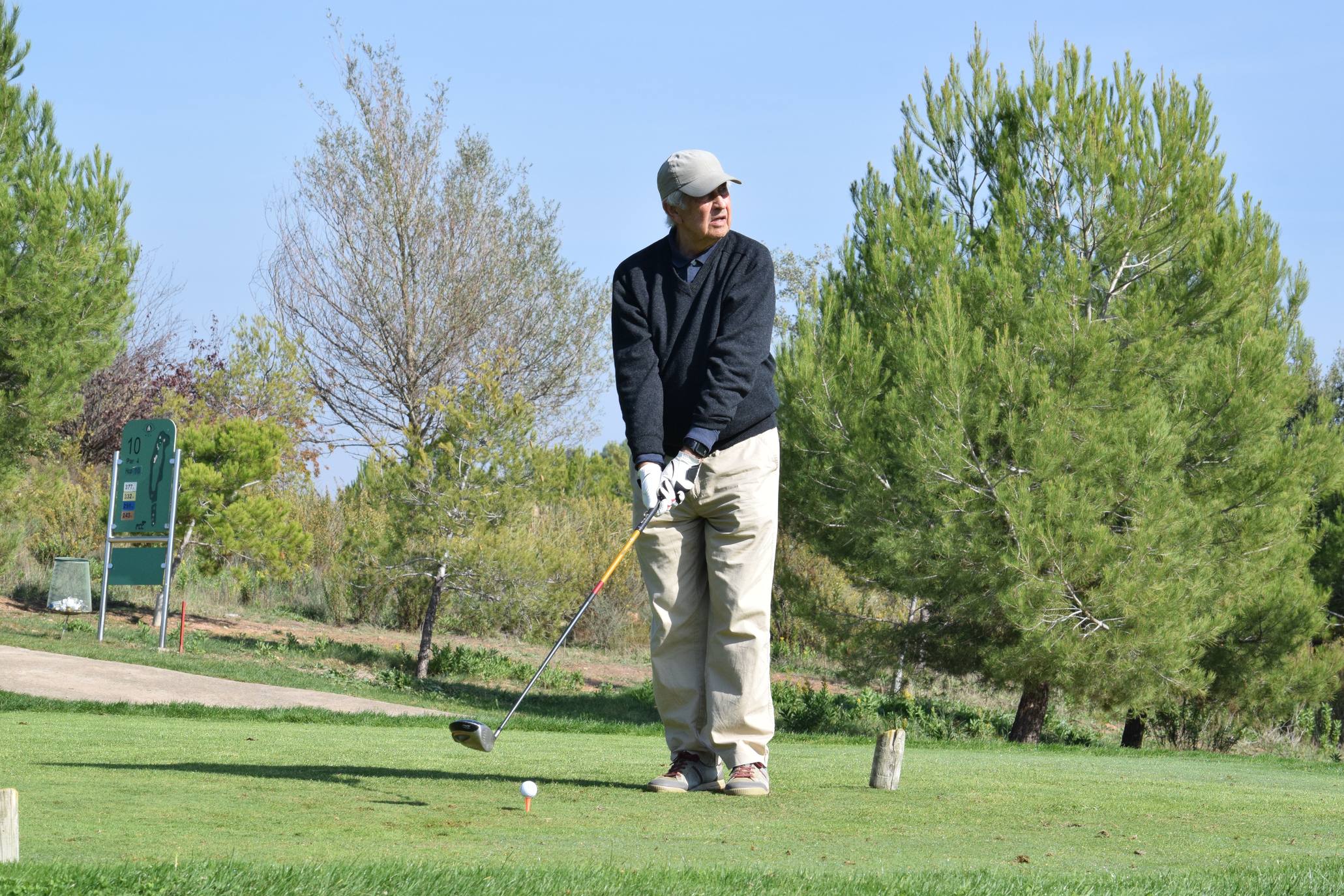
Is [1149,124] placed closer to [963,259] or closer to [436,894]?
[963,259]

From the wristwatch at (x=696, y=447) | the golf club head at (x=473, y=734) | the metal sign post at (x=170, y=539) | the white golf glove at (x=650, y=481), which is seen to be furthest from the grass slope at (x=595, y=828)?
the metal sign post at (x=170, y=539)

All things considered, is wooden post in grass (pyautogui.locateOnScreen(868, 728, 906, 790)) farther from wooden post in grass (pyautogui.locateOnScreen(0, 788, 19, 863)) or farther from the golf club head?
wooden post in grass (pyautogui.locateOnScreen(0, 788, 19, 863))

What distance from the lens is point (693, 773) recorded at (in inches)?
161

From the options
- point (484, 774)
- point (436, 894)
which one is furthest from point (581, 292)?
point (436, 894)

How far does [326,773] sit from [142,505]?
1288cm

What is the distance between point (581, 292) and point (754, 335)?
26785 millimetres

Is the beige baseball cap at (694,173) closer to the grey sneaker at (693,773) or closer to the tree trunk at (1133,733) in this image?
the grey sneaker at (693,773)

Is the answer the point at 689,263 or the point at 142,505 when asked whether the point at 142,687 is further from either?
the point at 689,263

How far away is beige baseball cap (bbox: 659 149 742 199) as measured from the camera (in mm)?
4113

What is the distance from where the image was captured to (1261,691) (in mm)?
14016

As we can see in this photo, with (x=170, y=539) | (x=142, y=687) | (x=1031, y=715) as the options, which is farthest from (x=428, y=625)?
(x=1031, y=715)

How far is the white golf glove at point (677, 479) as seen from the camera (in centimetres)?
386

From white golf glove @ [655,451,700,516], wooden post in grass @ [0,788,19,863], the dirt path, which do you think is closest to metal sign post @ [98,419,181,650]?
the dirt path

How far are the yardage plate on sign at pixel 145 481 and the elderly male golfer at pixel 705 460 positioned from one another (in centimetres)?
1279
